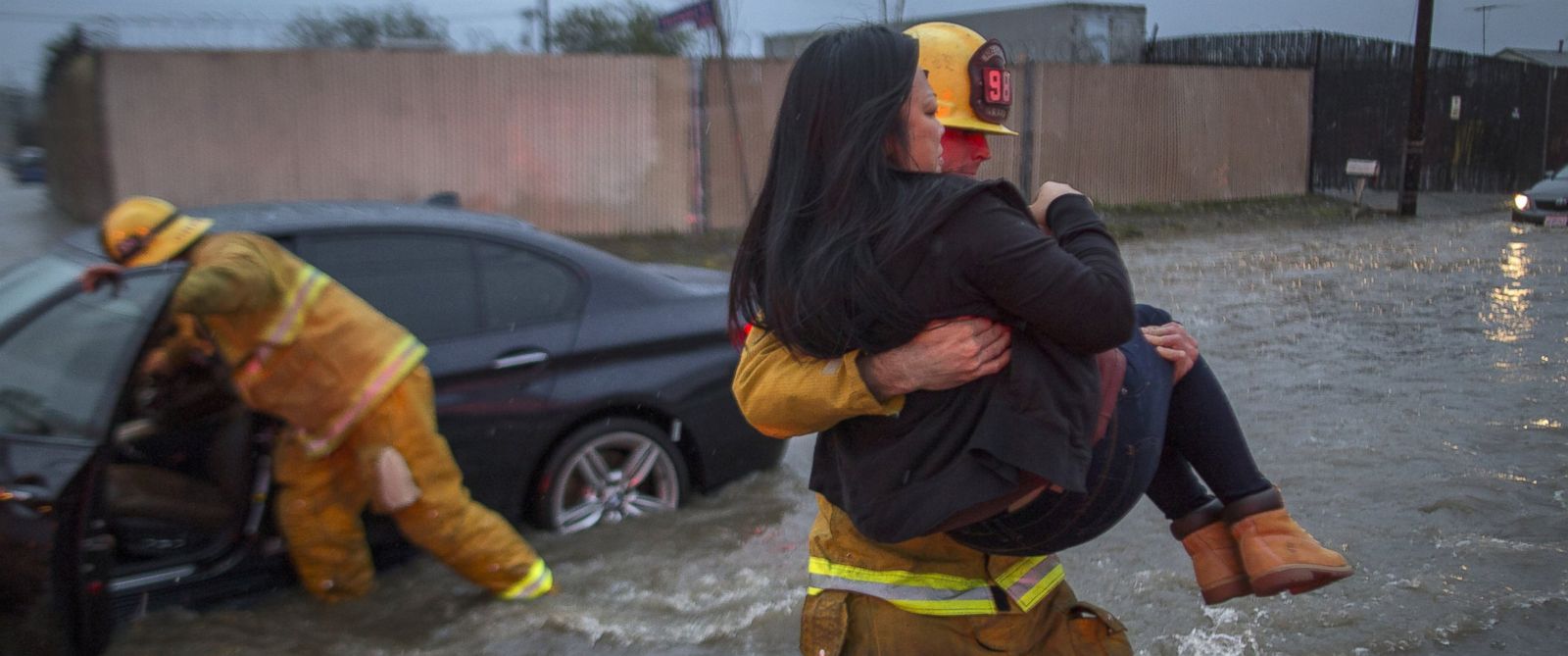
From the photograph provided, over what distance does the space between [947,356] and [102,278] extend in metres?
2.74

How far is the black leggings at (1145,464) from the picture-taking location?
1975 mm

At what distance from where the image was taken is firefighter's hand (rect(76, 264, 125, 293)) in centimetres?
352

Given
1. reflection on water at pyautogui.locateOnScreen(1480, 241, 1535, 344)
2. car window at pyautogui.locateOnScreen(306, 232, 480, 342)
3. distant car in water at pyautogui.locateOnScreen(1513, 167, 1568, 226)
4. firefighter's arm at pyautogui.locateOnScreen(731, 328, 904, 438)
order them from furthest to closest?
distant car in water at pyautogui.locateOnScreen(1513, 167, 1568, 226)
reflection on water at pyautogui.locateOnScreen(1480, 241, 1535, 344)
car window at pyautogui.locateOnScreen(306, 232, 480, 342)
firefighter's arm at pyautogui.locateOnScreen(731, 328, 904, 438)

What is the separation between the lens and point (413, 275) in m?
4.54

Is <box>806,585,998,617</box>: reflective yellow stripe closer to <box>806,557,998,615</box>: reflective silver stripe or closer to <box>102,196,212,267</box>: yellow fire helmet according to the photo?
<box>806,557,998,615</box>: reflective silver stripe

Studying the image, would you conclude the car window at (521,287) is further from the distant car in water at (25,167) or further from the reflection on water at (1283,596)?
the distant car in water at (25,167)

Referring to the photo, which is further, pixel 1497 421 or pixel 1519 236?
pixel 1519 236

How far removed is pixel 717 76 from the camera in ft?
53.3

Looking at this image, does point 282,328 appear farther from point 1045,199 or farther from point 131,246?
point 1045,199

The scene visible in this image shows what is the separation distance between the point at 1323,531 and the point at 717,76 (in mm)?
12378

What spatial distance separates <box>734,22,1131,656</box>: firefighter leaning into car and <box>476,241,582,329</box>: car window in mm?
2625

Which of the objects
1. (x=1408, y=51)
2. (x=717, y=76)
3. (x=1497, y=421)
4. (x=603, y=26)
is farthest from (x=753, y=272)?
(x=1408, y=51)

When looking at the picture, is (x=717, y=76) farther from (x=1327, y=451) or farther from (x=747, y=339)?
(x=747, y=339)

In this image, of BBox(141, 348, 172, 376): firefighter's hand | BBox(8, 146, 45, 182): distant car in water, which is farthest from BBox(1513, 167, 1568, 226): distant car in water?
BBox(8, 146, 45, 182): distant car in water
